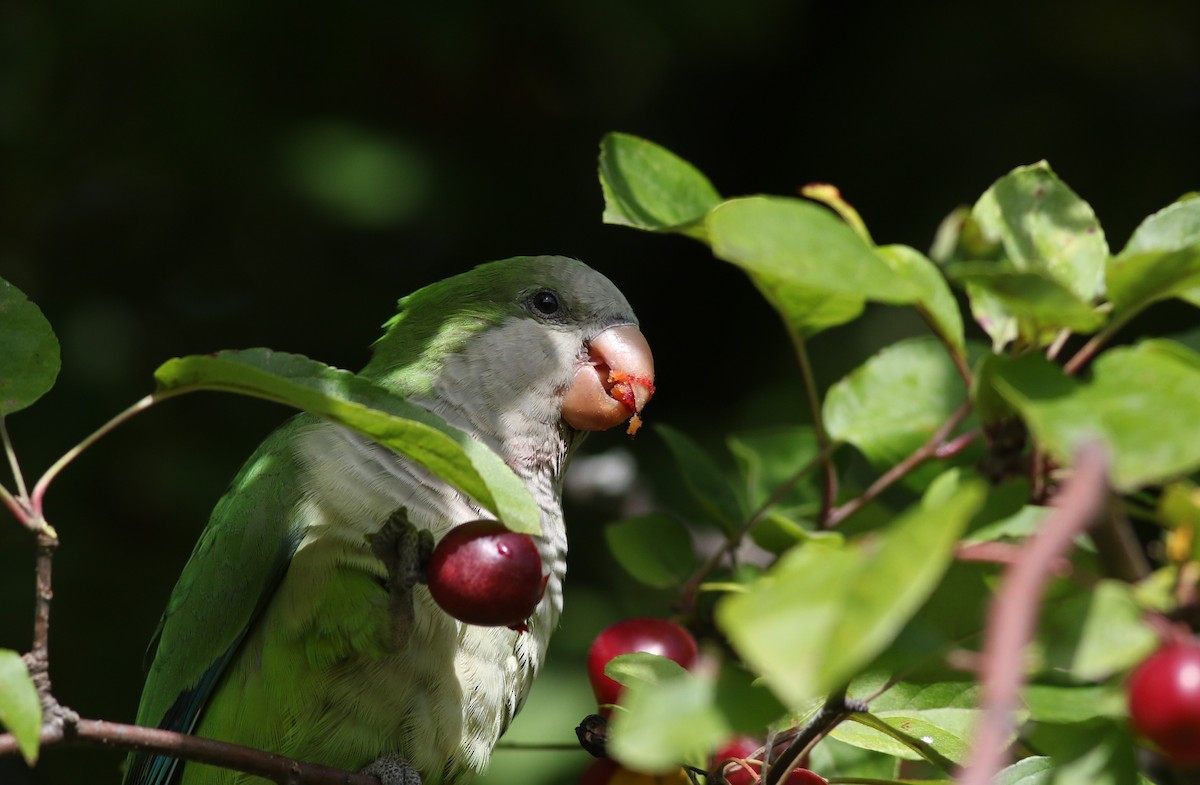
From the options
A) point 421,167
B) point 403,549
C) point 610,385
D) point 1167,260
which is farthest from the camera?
point 421,167

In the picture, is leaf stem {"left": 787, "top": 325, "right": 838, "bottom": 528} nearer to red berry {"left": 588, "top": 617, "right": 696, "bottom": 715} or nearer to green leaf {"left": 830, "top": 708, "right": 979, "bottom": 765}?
red berry {"left": 588, "top": 617, "right": 696, "bottom": 715}

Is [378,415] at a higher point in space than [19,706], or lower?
higher

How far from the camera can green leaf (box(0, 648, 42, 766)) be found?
1.05 meters

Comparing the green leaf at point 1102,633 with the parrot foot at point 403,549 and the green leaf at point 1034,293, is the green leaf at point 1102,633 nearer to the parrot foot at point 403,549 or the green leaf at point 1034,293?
the green leaf at point 1034,293

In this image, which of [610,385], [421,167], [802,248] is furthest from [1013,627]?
[421,167]

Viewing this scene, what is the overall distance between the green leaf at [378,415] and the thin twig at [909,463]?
64cm

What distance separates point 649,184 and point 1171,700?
93 cm

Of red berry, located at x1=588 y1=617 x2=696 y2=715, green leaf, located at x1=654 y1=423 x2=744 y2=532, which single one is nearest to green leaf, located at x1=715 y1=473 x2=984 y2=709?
red berry, located at x1=588 y1=617 x2=696 y2=715

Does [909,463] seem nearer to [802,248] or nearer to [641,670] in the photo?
[641,670]

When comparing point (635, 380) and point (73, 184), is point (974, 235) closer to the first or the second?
point (635, 380)

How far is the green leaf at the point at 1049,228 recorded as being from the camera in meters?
1.38

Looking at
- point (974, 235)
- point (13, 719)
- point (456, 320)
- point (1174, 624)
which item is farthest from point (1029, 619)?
point (456, 320)

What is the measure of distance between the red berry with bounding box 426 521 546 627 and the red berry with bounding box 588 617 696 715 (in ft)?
1.35

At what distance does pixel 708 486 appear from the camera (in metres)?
2.09
